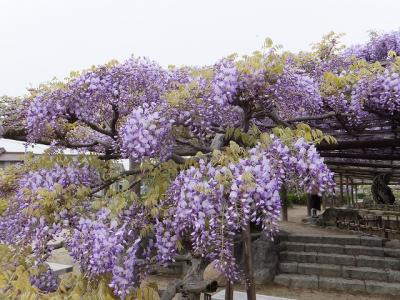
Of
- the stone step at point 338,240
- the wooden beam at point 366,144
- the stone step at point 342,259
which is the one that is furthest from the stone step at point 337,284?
the wooden beam at point 366,144

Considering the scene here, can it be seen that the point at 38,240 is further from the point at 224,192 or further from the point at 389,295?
the point at 389,295

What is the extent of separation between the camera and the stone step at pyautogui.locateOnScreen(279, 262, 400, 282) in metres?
7.67

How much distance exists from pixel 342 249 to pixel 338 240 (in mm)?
389

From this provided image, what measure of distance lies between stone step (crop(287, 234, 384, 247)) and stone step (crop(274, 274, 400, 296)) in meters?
1.29

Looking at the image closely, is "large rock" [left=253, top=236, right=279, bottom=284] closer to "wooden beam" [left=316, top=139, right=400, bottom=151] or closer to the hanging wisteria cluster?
"wooden beam" [left=316, top=139, right=400, bottom=151]

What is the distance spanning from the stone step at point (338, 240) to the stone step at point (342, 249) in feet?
0.67

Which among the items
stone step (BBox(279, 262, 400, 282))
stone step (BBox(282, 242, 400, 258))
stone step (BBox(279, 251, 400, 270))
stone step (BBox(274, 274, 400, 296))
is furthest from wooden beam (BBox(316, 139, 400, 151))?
stone step (BBox(282, 242, 400, 258))

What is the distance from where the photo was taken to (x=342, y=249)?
28.9ft

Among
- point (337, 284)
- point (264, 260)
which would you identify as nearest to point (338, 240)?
point (337, 284)

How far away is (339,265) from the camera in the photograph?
8.35 meters

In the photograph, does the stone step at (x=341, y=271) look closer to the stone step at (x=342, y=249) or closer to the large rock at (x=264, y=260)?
the large rock at (x=264, y=260)

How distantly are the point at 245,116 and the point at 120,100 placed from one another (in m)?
1.20

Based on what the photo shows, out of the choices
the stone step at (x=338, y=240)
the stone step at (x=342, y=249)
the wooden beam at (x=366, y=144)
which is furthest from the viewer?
the stone step at (x=338, y=240)

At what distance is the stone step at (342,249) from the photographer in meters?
8.39
